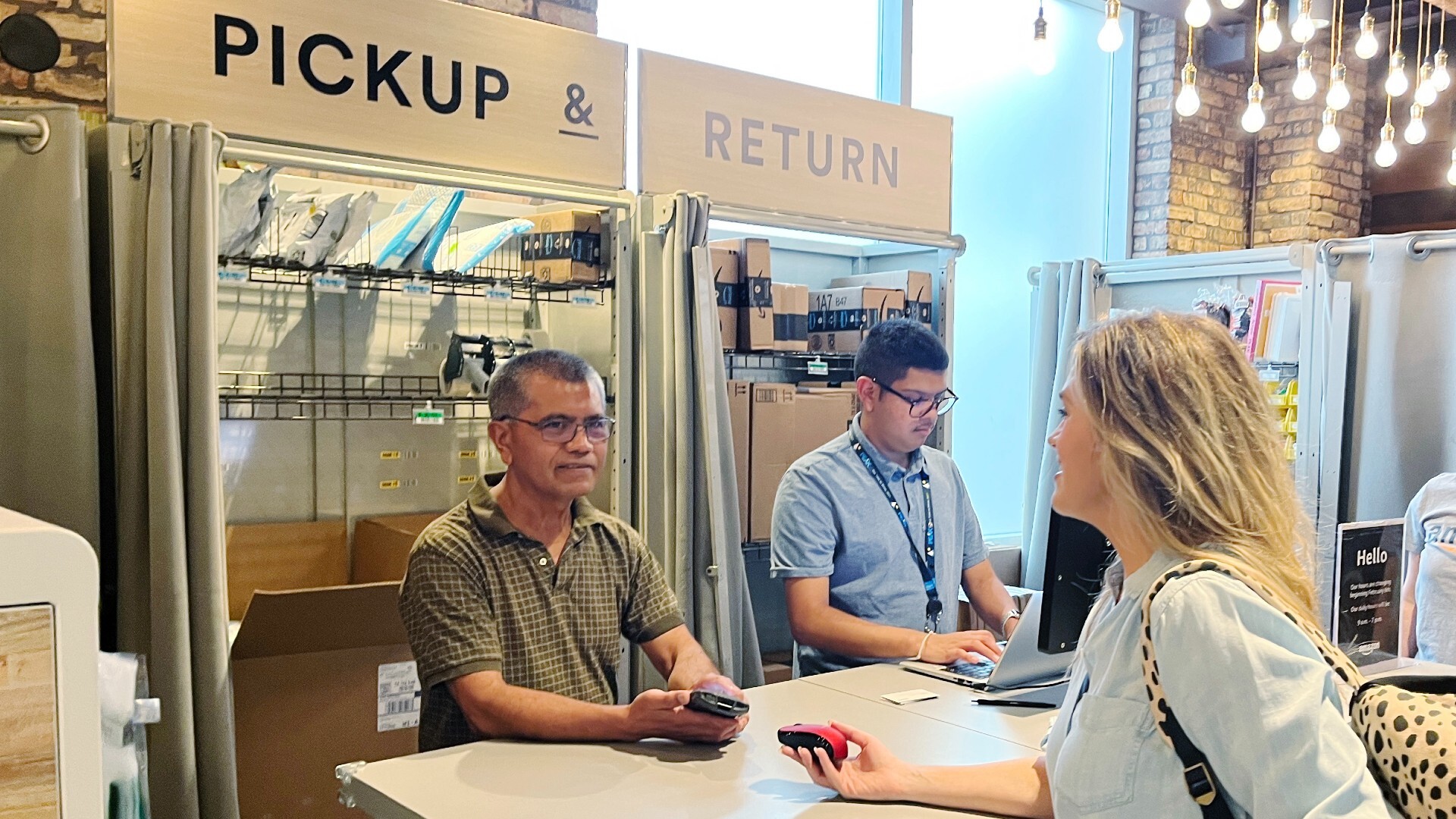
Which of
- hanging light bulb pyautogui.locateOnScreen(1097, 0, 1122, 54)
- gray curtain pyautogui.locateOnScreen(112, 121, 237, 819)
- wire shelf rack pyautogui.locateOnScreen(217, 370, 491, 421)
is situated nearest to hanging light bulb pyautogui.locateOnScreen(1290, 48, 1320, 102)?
hanging light bulb pyautogui.locateOnScreen(1097, 0, 1122, 54)

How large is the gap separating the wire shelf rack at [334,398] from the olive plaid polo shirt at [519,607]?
0.76 meters

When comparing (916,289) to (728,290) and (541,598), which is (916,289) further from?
(541,598)

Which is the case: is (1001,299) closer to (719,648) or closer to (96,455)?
(719,648)

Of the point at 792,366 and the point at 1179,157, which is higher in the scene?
the point at 1179,157

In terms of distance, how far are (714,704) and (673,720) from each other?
0.09 meters

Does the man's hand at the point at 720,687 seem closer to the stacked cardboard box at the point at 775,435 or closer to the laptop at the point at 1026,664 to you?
the laptop at the point at 1026,664

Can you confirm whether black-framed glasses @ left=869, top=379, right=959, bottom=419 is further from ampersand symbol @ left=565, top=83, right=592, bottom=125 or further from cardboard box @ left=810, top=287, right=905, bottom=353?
ampersand symbol @ left=565, top=83, right=592, bottom=125

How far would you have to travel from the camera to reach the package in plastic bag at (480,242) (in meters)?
3.26

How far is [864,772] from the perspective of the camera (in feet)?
5.72

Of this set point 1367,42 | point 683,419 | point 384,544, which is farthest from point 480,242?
point 1367,42

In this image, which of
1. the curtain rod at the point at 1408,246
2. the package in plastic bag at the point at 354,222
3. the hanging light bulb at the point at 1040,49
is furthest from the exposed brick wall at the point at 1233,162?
the package in plastic bag at the point at 354,222

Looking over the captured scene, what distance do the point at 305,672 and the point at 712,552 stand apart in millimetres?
1121

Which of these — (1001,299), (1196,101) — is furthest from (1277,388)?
(1001,299)

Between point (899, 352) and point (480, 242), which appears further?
point (480, 242)
